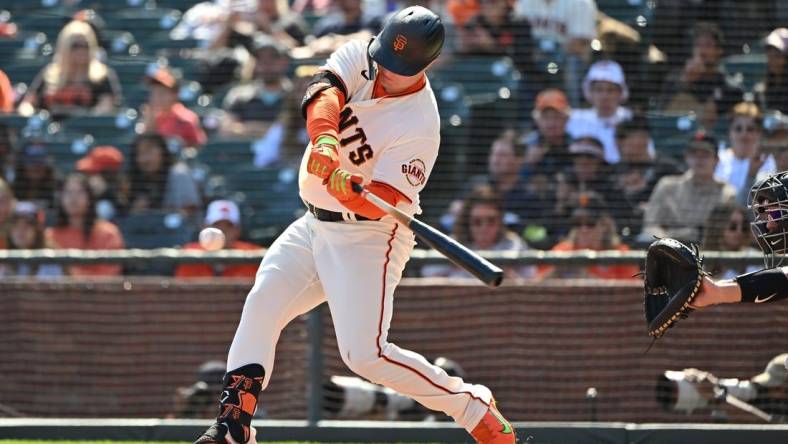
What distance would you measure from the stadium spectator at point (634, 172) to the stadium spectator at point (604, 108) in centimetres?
6

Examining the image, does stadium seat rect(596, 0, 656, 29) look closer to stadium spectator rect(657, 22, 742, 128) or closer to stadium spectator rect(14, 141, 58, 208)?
stadium spectator rect(657, 22, 742, 128)

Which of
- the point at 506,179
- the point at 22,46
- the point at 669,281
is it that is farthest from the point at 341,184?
the point at 22,46

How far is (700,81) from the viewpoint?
825cm

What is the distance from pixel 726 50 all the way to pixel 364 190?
4.77 metres

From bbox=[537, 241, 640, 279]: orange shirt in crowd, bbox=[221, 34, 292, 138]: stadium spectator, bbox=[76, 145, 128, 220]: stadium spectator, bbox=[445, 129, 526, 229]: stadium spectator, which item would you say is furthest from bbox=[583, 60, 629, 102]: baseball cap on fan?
bbox=[76, 145, 128, 220]: stadium spectator

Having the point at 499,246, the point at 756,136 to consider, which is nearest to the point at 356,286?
the point at 499,246

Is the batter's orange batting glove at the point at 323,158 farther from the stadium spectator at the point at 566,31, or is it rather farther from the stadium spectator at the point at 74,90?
the stadium spectator at the point at 74,90

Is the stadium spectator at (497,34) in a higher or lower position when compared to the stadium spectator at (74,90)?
higher

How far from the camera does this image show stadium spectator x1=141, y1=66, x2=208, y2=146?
9039 mm

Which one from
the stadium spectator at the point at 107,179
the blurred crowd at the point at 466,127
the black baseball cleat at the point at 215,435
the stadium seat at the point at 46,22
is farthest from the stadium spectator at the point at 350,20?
the black baseball cleat at the point at 215,435

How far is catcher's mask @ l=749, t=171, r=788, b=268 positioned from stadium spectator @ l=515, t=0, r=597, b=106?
12.6 feet

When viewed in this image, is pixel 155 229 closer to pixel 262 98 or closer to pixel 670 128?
pixel 262 98

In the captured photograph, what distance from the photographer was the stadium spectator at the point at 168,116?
29.7 feet

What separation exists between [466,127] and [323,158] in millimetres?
4283
